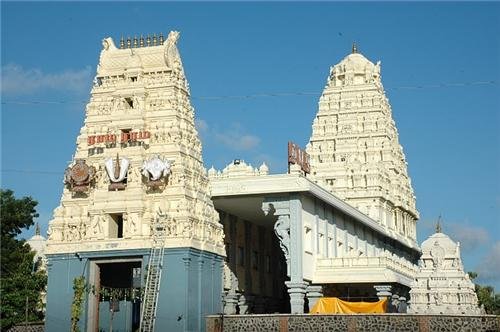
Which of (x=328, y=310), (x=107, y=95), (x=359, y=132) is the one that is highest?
(x=359, y=132)

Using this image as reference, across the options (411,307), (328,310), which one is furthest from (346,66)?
(328,310)

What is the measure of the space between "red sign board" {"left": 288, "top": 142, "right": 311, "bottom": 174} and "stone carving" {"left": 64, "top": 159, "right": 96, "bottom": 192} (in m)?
11.0

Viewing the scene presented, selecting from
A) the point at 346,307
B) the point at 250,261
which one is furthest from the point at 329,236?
the point at 346,307

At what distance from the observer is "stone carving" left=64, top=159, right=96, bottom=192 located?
39875 mm

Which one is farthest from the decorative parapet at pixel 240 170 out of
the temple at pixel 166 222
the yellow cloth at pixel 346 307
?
the yellow cloth at pixel 346 307

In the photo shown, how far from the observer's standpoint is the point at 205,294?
3888 centimetres

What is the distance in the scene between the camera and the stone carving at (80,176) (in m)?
39.9

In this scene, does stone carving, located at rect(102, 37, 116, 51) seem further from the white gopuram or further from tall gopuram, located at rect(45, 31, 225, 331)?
the white gopuram

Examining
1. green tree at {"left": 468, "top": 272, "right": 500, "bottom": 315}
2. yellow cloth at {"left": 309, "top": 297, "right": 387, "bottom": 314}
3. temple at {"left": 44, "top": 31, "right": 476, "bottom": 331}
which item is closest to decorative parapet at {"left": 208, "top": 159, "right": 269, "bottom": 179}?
temple at {"left": 44, "top": 31, "right": 476, "bottom": 331}

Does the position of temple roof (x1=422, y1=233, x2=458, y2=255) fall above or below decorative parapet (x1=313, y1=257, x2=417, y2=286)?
above

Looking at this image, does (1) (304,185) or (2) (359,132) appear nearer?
(1) (304,185)

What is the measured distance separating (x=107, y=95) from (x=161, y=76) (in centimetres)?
312

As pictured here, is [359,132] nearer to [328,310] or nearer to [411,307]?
[411,307]

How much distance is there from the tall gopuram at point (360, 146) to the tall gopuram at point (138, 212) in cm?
2626
